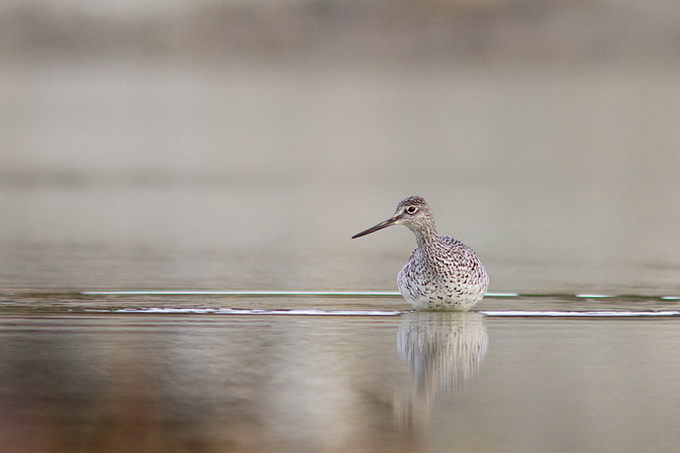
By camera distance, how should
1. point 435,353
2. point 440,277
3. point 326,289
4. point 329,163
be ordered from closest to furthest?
point 435,353 < point 440,277 < point 326,289 < point 329,163

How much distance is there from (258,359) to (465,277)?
7.82 ft

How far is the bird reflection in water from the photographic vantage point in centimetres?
775

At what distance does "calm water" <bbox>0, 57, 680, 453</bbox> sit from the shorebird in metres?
0.14

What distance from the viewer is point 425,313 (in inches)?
423

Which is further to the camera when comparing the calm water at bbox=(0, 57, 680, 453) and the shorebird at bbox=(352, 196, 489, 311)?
the shorebird at bbox=(352, 196, 489, 311)

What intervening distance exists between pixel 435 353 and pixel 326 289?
2873 mm

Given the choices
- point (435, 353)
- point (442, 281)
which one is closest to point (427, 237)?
point (442, 281)

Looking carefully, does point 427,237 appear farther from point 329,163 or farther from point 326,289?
point 329,163

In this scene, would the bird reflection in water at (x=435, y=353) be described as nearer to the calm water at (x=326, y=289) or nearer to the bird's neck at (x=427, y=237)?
the calm water at (x=326, y=289)

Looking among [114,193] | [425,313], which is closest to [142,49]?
[114,193]

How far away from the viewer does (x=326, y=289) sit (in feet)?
38.8

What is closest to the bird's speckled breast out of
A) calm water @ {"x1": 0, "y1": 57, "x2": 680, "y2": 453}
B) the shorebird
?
the shorebird

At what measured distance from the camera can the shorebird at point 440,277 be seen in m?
10.6

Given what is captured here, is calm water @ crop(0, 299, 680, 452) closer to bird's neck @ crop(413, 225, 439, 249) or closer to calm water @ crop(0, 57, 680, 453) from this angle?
calm water @ crop(0, 57, 680, 453)
